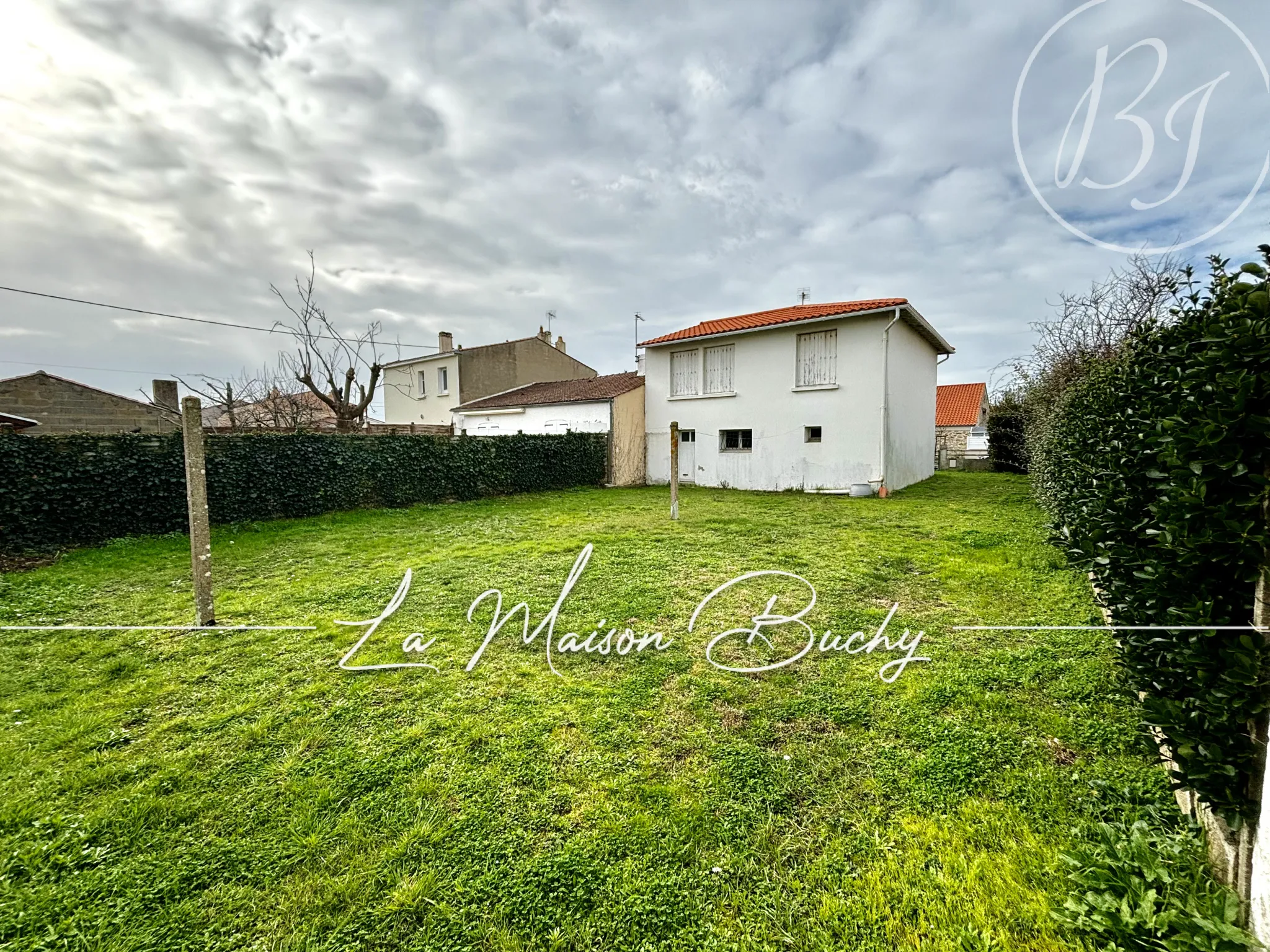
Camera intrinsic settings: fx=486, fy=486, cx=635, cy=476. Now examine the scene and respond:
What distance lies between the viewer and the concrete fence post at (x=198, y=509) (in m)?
3.88

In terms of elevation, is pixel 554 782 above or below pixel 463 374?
below

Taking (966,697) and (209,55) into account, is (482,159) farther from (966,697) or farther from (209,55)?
(966,697)

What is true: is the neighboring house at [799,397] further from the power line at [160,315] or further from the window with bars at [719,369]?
the power line at [160,315]

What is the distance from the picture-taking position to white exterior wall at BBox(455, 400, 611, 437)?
15.6 metres

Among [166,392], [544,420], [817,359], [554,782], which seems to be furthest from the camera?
[166,392]

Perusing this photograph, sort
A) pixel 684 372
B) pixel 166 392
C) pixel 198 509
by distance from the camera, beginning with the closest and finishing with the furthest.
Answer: pixel 198 509
pixel 684 372
pixel 166 392

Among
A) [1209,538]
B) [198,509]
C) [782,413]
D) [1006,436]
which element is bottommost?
[198,509]

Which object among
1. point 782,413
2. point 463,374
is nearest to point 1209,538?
point 782,413

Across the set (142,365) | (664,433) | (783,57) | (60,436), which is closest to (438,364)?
(142,365)

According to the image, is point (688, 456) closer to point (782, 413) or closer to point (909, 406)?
point (782, 413)

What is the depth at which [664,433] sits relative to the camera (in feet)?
51.2

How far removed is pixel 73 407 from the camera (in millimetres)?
15008

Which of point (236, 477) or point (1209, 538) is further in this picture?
point (236, 477)

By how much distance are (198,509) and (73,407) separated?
58.5 feet
